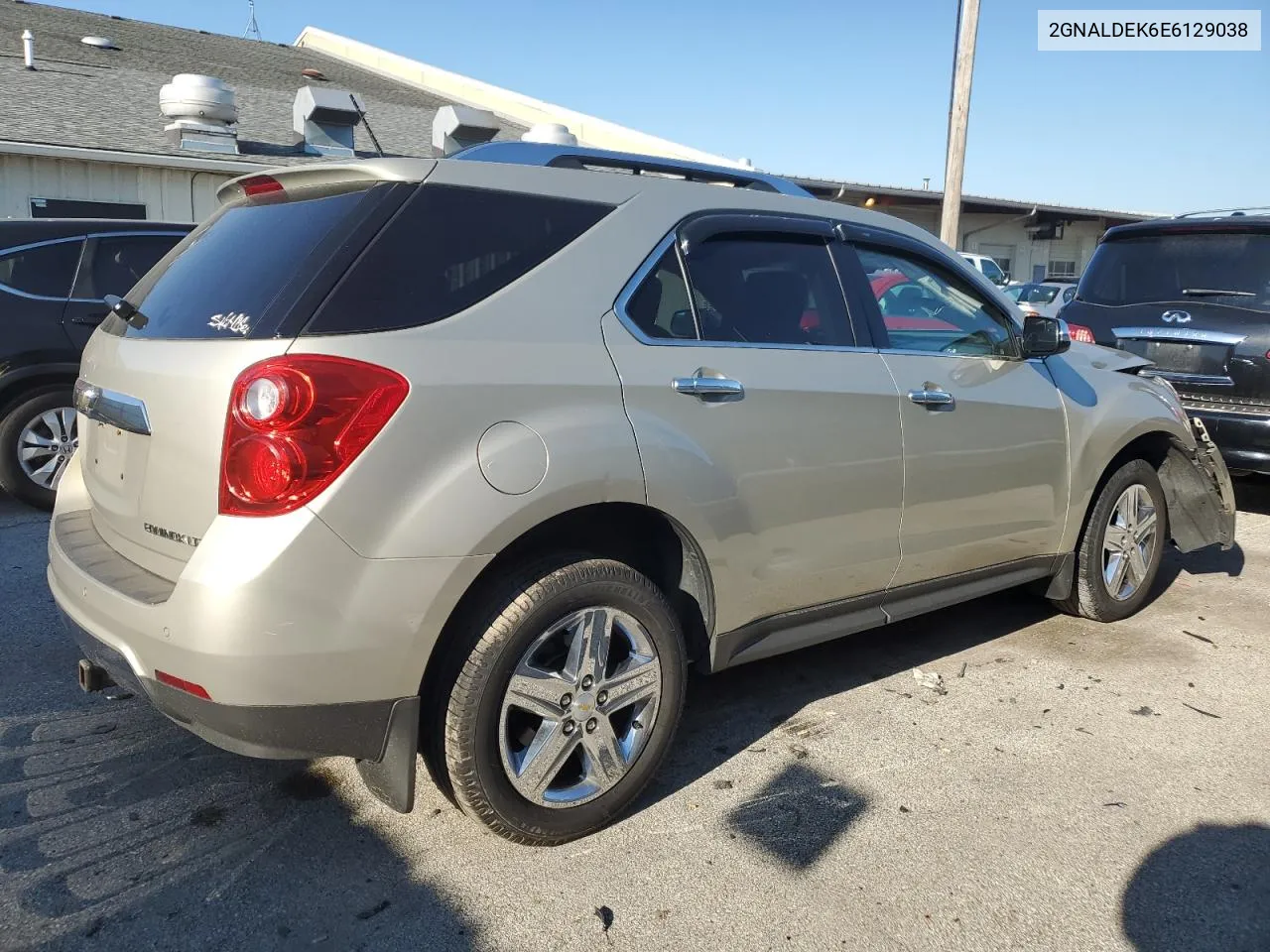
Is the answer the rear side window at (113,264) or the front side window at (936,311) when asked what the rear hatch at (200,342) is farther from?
the rear side window at (113,264)

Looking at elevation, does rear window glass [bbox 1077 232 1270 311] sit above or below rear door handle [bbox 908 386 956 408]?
above

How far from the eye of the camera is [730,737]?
3455 mm

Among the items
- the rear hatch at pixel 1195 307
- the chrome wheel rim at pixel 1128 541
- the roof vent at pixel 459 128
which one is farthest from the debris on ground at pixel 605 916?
the roof vent at pixel 459 128

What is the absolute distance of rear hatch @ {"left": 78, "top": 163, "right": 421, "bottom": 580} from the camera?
237 centimetres

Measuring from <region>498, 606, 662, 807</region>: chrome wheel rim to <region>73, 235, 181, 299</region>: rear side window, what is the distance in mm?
4927

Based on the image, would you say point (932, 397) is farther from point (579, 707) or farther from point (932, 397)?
point (579, 707)

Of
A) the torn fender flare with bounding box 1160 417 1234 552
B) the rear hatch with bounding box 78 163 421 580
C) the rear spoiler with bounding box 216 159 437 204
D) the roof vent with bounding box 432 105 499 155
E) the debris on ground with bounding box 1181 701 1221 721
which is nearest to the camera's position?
the rear hatch with bounding box 78 163 421 580

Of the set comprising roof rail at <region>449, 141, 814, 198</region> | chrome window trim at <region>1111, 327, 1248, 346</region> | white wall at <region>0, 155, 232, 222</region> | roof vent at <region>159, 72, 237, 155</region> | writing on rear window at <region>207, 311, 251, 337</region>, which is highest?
roof vent at <region>159, 72, 237, 155</region>

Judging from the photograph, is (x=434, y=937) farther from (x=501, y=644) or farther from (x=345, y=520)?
(x=345, y=520)

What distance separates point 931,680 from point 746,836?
1.45 meters

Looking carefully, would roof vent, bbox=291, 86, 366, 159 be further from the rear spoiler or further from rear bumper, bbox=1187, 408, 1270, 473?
the rear spoiler

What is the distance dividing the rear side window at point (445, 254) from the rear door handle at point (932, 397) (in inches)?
53.0

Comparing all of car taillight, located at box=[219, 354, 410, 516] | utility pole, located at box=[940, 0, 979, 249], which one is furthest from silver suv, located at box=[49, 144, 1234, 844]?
utility pole, located at box=[940, 0, 979, 249]

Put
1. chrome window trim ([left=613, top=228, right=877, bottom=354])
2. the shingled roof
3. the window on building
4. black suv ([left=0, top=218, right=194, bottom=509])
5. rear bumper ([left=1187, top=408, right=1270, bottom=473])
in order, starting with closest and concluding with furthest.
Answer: chrome window trim ([left=613, top=228, right=877, bottom=354]), black suv ([left=0, top=218, right=194, bottom=509]), rear bumper ([left=1187, top=408, right=1270, bottom=473]), the window on building, the shingled roof
